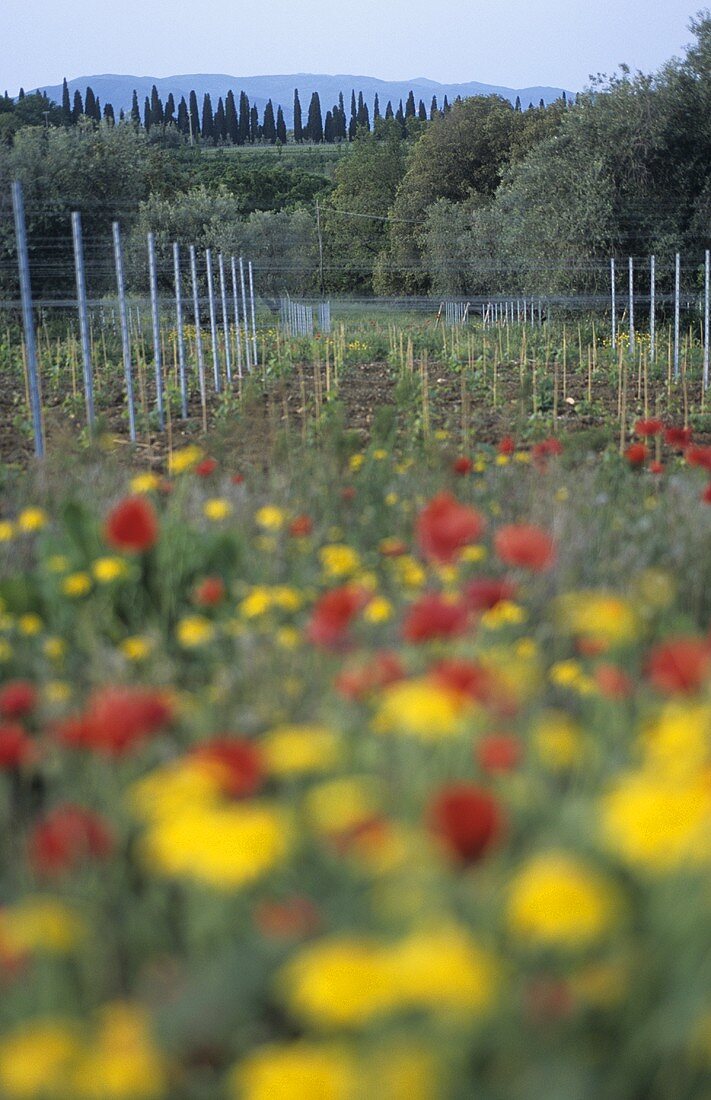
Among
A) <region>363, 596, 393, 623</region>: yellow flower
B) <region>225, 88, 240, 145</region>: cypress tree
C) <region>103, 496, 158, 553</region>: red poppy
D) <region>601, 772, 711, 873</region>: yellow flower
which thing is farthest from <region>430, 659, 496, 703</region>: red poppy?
<region>225, 88, 240, 145</region>: cypress tree

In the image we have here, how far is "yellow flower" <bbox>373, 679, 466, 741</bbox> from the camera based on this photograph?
52.7 inches

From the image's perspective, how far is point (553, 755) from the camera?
1624 mm

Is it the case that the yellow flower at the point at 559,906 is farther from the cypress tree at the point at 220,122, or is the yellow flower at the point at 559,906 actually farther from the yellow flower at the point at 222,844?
the cypress tree at the point at 220,122

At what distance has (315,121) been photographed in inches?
4085

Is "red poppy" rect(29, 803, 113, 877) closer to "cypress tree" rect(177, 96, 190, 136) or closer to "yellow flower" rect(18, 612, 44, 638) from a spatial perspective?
"yellow flower" rect(18, 612, 44, 638)

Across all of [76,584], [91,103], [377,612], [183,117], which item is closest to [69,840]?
[377,612]

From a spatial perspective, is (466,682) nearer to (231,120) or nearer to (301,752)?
(301,752)

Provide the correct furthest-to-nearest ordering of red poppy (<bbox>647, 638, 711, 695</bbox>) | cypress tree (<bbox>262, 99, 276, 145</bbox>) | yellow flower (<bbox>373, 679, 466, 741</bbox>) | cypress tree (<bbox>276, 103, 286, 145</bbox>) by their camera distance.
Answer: cypress tree (<bbox>276, 103, 286, 145</bbox>) → cypress tree (<bbox>262, 99, 276, 145</bbox>) → red poppy (<bbox>647, 638, 711, 695</bbox>) → yellow flower (<bbox>373, 679, 466, 741</bbox>)

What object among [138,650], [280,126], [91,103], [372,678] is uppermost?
[91,103]

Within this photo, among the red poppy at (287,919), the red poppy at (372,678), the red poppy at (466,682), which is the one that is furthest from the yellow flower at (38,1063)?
the red poppy at (372,678)

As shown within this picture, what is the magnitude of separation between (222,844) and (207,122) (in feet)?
377

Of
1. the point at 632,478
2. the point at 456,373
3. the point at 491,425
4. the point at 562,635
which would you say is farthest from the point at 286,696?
the point at 456,373

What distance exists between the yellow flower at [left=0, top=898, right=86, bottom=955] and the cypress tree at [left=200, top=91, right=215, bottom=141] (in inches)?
4289

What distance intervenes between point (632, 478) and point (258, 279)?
37.9 metres
